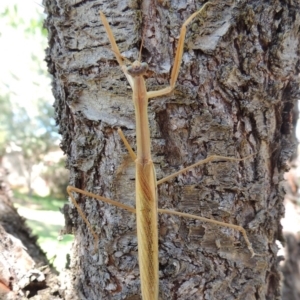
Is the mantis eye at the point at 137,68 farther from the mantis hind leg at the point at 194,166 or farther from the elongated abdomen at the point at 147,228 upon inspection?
the elongated abdomen at the point at 147,228

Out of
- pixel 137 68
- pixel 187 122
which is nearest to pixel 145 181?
pixel 187 122

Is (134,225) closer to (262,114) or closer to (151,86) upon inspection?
(151,86)

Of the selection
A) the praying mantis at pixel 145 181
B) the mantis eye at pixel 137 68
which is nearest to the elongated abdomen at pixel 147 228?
the praying mantis at pixel 145 181

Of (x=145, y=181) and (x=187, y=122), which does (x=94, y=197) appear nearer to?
(x=145, y=181)

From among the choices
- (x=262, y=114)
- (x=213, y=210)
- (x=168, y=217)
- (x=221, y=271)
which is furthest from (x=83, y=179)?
(x=262, y=114)

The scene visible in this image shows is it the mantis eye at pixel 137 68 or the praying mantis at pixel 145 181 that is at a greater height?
the mantis eye at pixel 137 68

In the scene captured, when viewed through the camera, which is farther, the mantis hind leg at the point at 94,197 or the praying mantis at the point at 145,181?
the mantis hind leg at the point at 94,197

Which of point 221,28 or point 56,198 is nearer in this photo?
point 221,28
